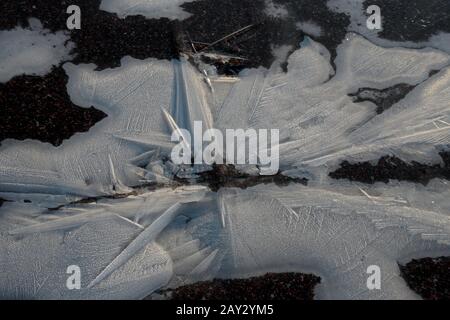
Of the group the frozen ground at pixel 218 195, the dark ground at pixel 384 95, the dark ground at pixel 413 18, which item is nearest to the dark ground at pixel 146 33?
the frozen ground at pixel 218 195

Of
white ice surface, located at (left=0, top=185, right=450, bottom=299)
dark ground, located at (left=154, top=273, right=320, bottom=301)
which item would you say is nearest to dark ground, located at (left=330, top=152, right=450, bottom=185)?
white ice surface, located at (left=0, top=185, right=450, bottom=299)

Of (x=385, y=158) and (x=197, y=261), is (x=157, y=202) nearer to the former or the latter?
(x=197, y=261)

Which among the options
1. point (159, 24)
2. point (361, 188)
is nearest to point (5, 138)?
point (159, 24)

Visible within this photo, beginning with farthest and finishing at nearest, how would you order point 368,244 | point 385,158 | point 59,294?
point 385,158
point 368,244
point 59,294

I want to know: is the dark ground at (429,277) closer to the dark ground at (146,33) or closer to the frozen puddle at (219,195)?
the frozen puddle at (219,195)

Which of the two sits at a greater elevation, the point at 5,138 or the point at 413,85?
the point at 413,85
